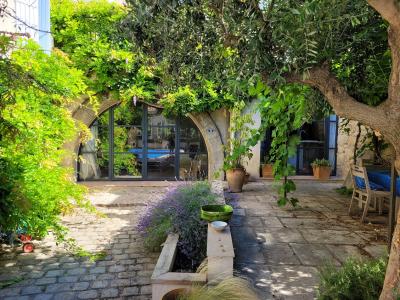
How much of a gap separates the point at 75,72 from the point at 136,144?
526 centimetres

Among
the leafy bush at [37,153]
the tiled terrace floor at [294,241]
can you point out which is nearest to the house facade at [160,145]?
the tiled terrace floor at [294,241]

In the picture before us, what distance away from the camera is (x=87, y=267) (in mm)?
4516

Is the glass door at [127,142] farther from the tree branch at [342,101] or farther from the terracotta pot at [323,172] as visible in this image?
the tree branch at [342,101]

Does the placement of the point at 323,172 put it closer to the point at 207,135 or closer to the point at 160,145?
the point at 207,135

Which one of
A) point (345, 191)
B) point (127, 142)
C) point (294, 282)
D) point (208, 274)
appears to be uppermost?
point (127, 142)

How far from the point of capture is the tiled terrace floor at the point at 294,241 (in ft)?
10.9

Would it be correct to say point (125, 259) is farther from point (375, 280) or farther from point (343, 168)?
point (343, 168)

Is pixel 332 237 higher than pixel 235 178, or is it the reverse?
pixel 235 178

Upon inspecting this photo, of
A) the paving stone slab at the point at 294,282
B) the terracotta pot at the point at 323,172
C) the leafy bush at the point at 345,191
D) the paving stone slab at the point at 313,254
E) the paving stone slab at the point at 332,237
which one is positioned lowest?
the paving stone slab at the point at 294,282

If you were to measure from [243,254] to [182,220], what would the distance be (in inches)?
37.3

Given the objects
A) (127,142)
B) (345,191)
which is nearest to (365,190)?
(345,191)

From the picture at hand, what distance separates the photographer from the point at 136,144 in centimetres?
1038

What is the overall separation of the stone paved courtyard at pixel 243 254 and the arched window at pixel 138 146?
3.62m

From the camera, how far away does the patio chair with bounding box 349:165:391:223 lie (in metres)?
5.42
